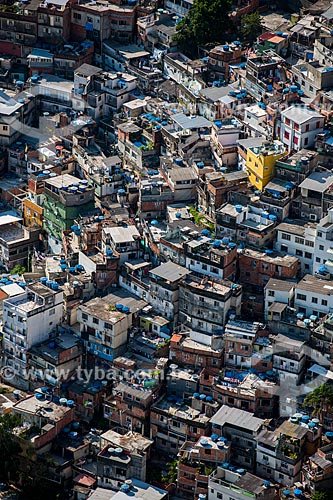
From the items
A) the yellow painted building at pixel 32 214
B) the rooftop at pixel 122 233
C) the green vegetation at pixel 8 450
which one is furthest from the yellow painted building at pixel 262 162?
the green vegetation at pixel 8 450

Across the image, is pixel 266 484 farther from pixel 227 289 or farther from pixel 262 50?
pixel 262 50

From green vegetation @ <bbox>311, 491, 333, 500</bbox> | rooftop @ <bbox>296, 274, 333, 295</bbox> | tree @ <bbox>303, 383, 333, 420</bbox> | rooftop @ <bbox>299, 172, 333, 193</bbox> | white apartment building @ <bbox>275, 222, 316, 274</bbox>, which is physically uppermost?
rooftop @ <bbox>299, 172, 333, 193</bbox>

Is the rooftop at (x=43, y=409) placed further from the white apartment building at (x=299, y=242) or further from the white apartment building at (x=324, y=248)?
the white apartment building at (x=324, y=248)

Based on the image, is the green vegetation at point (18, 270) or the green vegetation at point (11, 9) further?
the green vegetation at point (11, 9)

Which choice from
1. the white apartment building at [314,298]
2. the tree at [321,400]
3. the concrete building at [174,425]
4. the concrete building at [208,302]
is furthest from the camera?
the concrete building at [208,302]

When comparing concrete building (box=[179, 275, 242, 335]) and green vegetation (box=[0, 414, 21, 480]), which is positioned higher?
concrete building (box=[179, 275, 242, 335])

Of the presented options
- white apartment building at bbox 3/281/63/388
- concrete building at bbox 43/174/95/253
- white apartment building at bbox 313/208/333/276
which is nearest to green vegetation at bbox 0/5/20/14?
concrete building at bbox 43/174/95/253

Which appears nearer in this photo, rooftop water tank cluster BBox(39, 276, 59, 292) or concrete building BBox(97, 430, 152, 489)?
concrete building BBox(97, 430, 152, 489)

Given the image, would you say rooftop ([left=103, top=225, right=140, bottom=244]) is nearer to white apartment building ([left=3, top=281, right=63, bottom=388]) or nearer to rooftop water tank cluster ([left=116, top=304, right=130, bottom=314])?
rooftop water tank cluster ([left=116, top=304, right=130, bottom=314])
